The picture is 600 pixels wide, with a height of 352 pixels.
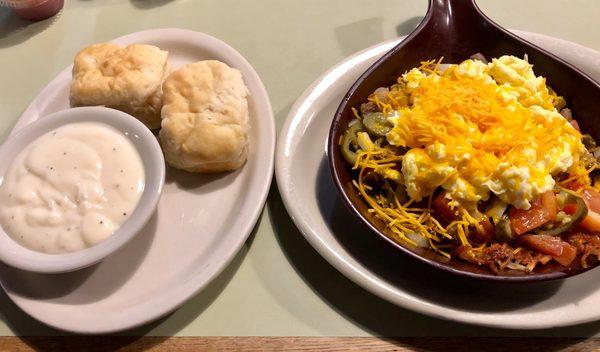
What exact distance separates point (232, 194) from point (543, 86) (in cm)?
125

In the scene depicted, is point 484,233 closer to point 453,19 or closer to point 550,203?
point 550,203

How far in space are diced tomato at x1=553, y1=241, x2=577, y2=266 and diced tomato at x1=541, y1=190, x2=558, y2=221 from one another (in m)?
0.11

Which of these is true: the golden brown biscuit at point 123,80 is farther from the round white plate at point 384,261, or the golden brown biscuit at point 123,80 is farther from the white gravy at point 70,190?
the round white plate at point 384,261

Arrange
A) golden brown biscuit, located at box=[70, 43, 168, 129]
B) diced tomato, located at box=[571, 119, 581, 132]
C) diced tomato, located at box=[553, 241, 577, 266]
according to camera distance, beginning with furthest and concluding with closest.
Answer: golden brown biscuit, located at box=[70, 43, 168, 129], diced tomato, located at box=[571, 119, 581, 132], diced tomato, located at box=[553, 241, 577, 266]

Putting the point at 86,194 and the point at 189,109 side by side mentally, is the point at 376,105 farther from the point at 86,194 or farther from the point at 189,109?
the point at 86,194

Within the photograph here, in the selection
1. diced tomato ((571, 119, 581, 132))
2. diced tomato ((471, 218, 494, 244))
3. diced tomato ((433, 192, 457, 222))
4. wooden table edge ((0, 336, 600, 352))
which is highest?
diced tomato ((571, 119, 581, 132))

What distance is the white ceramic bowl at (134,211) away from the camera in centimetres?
164

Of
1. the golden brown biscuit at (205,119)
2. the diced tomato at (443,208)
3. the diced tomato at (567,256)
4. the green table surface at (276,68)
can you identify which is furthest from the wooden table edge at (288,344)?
the golden brown biscuit at (205,119)

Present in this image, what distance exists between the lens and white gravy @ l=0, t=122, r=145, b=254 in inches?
66.8

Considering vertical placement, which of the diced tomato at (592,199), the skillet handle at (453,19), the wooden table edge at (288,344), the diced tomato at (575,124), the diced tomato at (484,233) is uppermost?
the skillet handle at (453,19)

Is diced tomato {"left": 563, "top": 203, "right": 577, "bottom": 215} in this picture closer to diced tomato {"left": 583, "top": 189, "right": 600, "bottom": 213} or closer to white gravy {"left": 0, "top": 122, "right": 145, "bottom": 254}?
diced tomato {"left": 583, "top": 189, "right": 600, "bottom": 213}

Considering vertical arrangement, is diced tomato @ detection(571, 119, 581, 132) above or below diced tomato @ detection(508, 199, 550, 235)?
above

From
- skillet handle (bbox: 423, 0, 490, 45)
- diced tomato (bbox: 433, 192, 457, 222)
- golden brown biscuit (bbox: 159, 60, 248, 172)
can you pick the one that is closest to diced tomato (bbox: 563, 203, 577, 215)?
diced tomato (bbox: 433, 192, 457, 222)

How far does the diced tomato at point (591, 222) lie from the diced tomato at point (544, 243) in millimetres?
100
